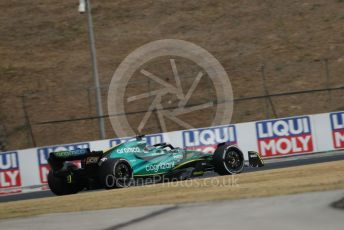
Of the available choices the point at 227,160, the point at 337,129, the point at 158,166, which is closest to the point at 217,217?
the point at 158,166

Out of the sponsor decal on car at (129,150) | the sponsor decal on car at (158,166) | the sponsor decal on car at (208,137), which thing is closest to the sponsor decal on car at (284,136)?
the sponsor decal on car at (208,137)

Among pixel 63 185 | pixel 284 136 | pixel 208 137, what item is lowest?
pixel 63 185

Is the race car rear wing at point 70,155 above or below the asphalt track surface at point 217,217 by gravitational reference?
above

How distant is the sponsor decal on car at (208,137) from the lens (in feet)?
70.4

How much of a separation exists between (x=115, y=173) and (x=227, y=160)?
2.73m

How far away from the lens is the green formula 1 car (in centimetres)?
1471

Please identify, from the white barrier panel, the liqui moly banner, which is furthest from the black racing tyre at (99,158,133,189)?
the liqui moly banner

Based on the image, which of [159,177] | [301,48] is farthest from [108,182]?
[301,48]

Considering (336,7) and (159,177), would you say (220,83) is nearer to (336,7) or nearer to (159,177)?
(336,7)

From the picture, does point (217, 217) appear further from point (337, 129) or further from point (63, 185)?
point (337, 129)

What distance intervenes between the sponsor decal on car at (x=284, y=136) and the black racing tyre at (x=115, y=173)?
782 cm

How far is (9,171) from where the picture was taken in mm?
20516

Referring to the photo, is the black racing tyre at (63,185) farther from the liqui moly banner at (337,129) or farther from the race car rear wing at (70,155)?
the liqui moly banner at (337,129)

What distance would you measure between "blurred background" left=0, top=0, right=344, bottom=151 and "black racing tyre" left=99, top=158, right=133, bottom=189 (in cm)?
1092
